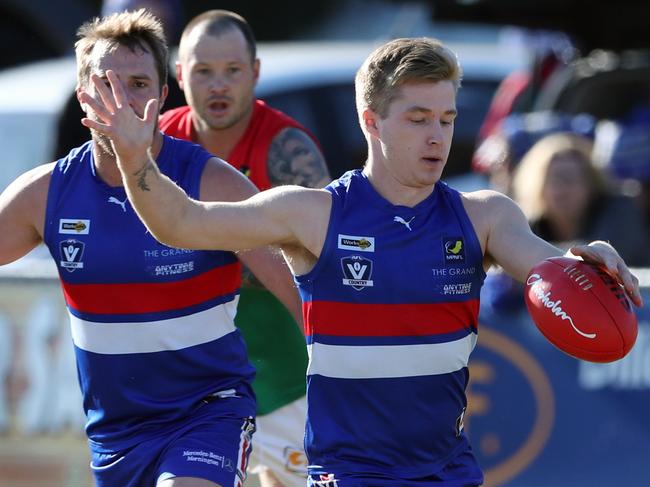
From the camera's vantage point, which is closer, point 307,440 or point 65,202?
point 307,440

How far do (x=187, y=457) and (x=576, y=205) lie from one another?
3.95 meters

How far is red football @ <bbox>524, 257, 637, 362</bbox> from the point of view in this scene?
455 cm

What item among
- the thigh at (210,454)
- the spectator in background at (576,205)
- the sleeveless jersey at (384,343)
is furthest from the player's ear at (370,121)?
the spectator in background at (576,205)

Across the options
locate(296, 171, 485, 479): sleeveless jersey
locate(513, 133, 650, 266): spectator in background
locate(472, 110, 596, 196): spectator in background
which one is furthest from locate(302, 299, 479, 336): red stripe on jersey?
locate(472, 110, 596, 196): spectator in background

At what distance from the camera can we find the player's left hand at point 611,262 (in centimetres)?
455

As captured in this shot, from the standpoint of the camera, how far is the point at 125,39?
17.1 ft

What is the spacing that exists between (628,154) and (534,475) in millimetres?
2814

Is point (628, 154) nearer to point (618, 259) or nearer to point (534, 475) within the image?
point (534, 475)

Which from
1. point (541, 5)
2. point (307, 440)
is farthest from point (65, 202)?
point (541, 5)

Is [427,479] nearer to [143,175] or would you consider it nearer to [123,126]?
[143,175]

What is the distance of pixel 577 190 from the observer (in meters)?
8.40

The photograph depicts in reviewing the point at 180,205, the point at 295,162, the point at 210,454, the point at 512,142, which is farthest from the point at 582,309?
the point at 512,142

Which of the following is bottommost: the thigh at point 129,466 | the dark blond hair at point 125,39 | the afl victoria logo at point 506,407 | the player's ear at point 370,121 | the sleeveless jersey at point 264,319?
the afl victoria logo at point 506,407

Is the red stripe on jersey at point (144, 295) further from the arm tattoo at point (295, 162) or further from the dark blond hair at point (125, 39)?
the arm tattoo at point (295, 162)
